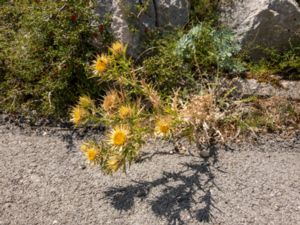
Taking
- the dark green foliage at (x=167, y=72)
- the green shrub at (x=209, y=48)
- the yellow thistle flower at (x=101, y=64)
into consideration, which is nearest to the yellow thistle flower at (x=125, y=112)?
the yellow thistle flower at (x=101, y=64)

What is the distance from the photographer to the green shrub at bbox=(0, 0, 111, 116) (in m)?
3.51

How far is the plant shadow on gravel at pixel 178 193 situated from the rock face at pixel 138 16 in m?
1.30

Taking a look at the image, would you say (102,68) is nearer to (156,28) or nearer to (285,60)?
(156,28)

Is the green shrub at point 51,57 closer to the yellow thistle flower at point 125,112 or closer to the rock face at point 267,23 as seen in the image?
the yellow thistle flower at point 125,112

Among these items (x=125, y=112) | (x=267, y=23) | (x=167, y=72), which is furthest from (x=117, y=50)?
(x=267, y=23)

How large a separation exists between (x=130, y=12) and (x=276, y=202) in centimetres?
205

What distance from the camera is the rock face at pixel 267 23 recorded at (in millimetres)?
3779

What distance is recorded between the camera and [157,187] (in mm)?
2887

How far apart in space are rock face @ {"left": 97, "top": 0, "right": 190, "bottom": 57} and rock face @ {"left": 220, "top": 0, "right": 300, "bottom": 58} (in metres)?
0.50

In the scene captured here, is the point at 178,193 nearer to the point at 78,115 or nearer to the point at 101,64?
the point at 78,115

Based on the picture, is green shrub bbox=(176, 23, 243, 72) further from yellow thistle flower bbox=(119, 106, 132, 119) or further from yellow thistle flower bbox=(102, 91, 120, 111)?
yellow thistle flower bbox=(119, 106, 132, 119)

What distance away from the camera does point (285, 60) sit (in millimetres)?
3791

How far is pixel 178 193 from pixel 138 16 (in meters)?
1.72

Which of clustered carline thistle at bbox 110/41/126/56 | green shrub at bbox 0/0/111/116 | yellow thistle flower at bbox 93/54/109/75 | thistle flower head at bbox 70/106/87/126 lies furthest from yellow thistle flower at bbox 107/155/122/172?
green shrub at bbox 0/0/111/116
